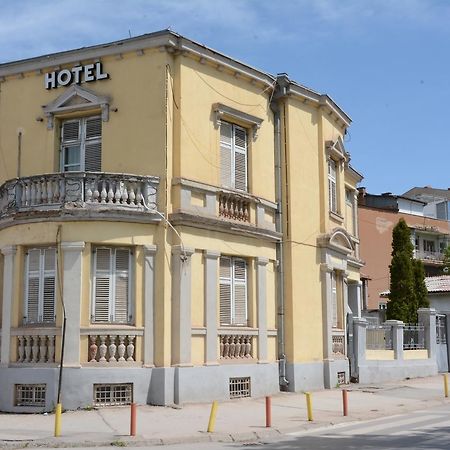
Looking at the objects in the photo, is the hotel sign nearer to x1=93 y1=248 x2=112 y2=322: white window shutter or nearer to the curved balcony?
the curved balcony

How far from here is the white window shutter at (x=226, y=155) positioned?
20.9m

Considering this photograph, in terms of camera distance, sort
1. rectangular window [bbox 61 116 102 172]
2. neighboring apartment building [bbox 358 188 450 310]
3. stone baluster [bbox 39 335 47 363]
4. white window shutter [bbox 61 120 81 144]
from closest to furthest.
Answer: stone baluster [bbox 39 335 47 363] < rectangular window [bbox 61 116 102 172] < white window shutter [bbox 61 120 81 144] < neighboring apartment building [bbox 358 188 450 310]

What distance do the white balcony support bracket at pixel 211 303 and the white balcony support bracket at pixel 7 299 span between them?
16.0 feet

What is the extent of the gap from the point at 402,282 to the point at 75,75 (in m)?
19.0

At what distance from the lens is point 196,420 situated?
53.0ft

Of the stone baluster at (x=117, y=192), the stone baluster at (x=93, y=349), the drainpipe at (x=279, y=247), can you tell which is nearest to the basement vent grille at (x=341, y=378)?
the drainpipe at (x=279, y=247)

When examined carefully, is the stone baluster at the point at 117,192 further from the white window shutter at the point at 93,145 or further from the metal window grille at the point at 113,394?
the metal window grille at the point at 113,394

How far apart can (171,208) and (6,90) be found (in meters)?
6.39

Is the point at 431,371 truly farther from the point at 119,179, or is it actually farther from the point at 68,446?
the point at 68,446

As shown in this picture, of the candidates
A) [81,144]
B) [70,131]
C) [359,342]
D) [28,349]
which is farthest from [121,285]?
[359,342]

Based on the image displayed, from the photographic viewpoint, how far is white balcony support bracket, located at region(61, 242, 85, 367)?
1781cm

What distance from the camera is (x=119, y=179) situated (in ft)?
61.1

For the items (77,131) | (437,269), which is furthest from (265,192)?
(437,269)

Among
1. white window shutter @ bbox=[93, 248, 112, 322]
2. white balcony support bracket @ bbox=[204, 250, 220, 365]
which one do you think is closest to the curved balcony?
white window shutter @ bbox=[93, 248, 112, 322]
